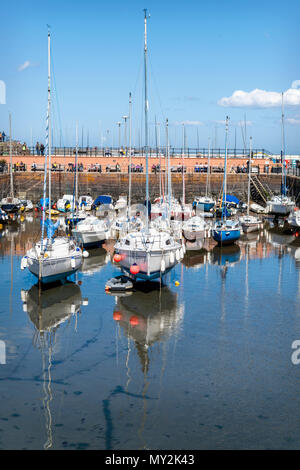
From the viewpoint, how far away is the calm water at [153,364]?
38.6 feet

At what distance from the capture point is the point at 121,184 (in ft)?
188

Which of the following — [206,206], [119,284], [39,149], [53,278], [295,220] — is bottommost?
[119,284]

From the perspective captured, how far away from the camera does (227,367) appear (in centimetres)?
1512

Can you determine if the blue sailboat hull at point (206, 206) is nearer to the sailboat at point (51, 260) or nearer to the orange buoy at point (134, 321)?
the sailboat at point (51, 260)

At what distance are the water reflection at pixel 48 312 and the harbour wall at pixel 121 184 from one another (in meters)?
34.0

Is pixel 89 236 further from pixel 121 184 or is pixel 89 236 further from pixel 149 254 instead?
pixel 121 184

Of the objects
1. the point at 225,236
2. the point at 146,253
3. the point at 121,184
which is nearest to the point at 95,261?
the point at 146,253

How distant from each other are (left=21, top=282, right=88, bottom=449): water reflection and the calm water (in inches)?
1.6

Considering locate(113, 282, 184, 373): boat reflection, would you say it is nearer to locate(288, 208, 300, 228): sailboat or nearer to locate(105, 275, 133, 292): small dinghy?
locate(105, 275, 133, 292): small dinghy

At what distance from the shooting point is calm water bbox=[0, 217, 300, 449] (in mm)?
11773

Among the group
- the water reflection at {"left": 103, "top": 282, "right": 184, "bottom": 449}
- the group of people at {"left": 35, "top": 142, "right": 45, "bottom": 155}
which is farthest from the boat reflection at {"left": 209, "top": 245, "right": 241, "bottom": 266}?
the group of people at {"left": 35, "top": 142, "right": 45, "bottom": 155}

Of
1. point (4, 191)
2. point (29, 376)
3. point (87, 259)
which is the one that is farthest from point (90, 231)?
point (4, 191)

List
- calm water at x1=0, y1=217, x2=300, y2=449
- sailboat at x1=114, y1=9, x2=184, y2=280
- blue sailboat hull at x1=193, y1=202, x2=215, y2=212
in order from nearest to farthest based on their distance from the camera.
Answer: calm water at x1=0, y1=217, x2=300, y2=449 → sailboat at x1=114, y1=9, x2=184, y2=280 → blue sailboat hull at x1=193, y1=202, x2=215, y2=212

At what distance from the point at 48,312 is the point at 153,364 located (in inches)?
242
